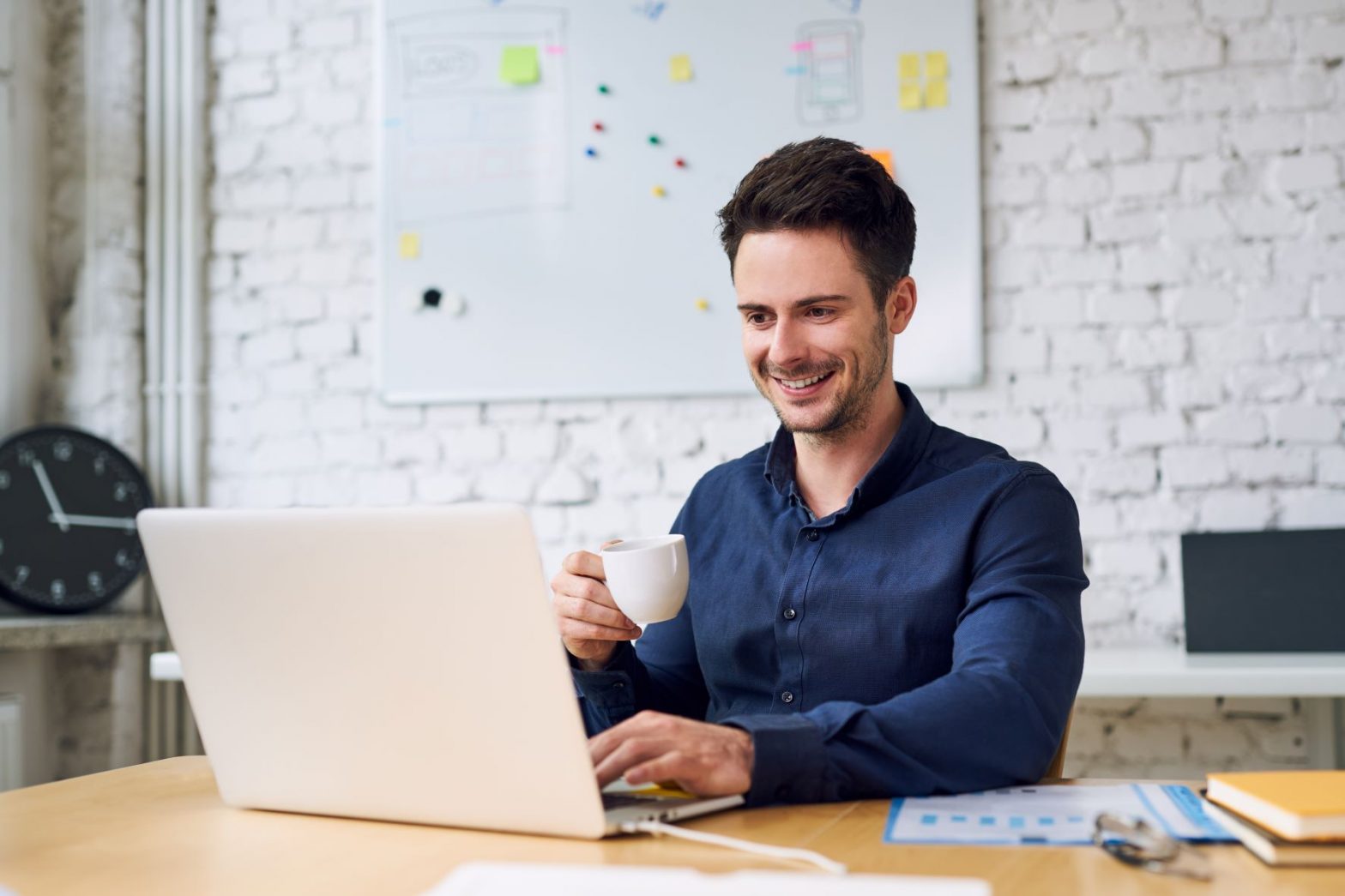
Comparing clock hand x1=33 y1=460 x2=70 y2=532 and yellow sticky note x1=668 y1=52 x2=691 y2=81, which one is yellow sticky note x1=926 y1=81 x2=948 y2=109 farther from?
clock hand x1=33 y1=460 x2=70 y2=532

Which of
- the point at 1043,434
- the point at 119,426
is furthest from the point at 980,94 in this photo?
the point at 119,426

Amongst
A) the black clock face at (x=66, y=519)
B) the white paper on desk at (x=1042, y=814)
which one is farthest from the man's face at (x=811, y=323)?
the black clock face at (x=66, y=519)

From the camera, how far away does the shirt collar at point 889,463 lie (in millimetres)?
1525

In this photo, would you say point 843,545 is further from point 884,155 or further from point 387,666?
point 884,155

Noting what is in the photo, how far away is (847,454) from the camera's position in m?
1.65

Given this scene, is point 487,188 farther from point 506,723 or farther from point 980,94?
point 506,723

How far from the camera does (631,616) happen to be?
3.83ft

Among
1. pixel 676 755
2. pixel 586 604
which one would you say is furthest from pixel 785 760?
pixel 586 604

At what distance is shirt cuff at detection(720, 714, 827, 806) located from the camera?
3.43ft

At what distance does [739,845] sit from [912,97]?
7.35ft

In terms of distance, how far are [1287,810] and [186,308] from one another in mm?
2954

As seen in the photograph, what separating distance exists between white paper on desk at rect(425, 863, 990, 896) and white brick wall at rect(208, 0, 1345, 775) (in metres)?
2.14

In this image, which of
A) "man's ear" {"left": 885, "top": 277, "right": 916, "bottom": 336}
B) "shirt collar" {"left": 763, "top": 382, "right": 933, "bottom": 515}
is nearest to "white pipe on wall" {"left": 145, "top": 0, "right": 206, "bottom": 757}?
"shirt collar" {"left": 763, "top": 382, "right": 933, "bottom": 515}

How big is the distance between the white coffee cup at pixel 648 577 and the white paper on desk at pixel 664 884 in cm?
38
